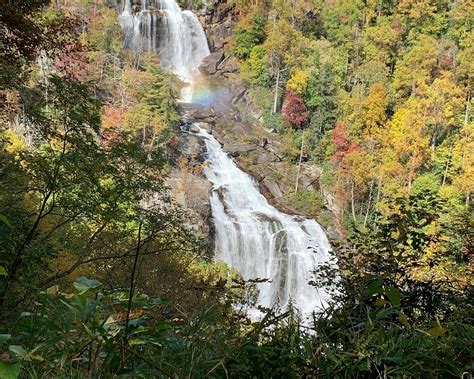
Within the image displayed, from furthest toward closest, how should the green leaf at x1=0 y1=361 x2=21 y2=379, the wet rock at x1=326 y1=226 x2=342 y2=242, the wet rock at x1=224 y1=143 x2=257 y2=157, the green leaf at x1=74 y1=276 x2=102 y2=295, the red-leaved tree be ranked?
the red-leaved tree, the wet rock at x1=224 y1=143 x2=257 y2=157, the wet rock at x1=326 y1=226 x2=342 y2=242, the green leaf at x1=74 y1=276 x2=102 y2=295, the green leaf at x1=0 y1=361 x2=21 y2=379

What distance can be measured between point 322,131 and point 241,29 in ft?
45.5

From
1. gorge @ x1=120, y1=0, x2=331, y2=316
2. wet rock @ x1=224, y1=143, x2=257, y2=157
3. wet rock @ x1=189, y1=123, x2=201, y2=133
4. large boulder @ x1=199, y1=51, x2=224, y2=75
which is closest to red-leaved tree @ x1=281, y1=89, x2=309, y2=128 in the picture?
wet rock @ x1=224, y1=143, x2=257, y2=157

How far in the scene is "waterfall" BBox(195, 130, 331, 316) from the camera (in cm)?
1772

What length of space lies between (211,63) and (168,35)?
14.0 ft

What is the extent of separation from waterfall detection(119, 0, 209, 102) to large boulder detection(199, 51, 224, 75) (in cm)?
56

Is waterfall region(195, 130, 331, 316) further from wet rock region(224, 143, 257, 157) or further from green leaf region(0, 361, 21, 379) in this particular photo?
green leaf region(0, 361, 21, 379)

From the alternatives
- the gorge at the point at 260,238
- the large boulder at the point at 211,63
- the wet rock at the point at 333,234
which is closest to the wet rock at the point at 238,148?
the gorge at the point at 260,238

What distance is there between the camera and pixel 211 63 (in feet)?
115

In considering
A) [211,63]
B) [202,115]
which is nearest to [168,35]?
[211,63]

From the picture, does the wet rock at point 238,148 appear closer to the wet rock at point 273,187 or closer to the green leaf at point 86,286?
the wet rock at point 273,187

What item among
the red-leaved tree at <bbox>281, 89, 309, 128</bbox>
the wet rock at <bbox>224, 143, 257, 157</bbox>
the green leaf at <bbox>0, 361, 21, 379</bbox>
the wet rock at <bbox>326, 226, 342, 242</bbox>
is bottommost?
the wet rock at <bbox>326, 226, 342, 242</bbox>

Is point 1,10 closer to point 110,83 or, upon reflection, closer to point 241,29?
point 110,83

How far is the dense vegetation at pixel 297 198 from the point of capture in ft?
4.35

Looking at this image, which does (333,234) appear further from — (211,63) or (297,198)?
(211,63)
